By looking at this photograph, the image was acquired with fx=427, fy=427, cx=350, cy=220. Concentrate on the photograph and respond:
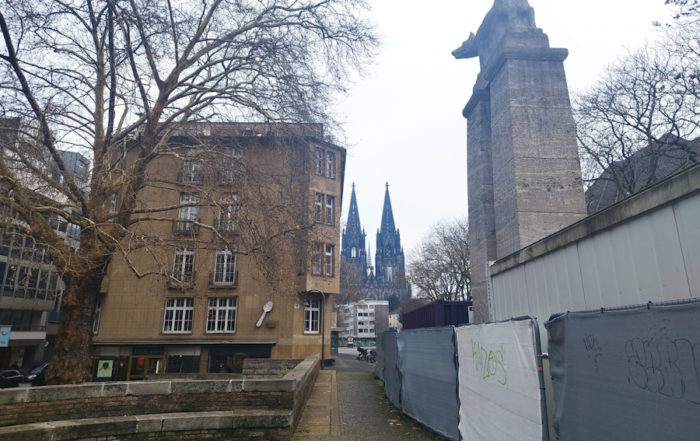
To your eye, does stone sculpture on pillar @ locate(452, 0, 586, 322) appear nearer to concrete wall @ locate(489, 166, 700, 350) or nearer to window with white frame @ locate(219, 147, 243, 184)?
concrete wall @ locate(489, 166, 700, 350)

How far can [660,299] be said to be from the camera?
4293 millimetres

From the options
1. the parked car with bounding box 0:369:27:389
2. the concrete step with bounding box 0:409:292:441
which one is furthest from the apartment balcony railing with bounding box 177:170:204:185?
the parked car with bounding box 0:369:27:389

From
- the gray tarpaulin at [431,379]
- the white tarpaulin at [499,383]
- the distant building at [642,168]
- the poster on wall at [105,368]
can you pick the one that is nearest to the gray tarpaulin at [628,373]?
the white tarpaulin at [499,383]

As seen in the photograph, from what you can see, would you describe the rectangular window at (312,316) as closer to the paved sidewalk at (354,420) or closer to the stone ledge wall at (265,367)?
the stone ledge wall at (265,367)

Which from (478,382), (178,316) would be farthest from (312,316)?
(478,382)

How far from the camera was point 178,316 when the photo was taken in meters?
26.8

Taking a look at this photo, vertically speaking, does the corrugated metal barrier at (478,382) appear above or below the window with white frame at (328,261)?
below

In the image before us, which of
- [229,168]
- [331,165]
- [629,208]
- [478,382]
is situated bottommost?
[478,382]

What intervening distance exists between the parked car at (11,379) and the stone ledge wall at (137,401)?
19751mm

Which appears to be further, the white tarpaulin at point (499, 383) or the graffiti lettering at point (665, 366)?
the white tarpaulin at point (499, 383)

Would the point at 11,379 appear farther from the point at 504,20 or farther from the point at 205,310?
the point at 504,20

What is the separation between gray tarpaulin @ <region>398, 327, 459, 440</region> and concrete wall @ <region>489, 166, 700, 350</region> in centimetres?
172

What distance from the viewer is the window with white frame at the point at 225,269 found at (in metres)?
27.2

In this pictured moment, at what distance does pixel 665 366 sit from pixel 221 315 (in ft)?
86.9
